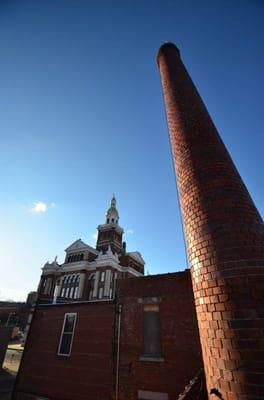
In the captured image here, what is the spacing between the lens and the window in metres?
12.8

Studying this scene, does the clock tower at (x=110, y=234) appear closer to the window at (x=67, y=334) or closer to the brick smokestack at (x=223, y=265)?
the window at (x=67, y=334)

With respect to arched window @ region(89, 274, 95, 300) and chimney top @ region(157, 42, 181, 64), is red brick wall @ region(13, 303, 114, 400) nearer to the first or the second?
chimney top @ region(157, 42, 181, 64)

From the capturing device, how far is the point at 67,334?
1328cm

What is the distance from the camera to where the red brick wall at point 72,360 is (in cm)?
1098

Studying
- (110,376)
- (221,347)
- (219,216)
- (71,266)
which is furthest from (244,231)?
(71,266)

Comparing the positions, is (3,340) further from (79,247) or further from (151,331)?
(151,331)

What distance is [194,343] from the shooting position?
9.13m

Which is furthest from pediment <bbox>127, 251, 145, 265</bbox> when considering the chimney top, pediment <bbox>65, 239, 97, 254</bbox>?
the chimney top

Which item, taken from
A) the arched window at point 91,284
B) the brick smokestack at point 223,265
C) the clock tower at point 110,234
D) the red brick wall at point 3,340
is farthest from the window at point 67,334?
the clock tower at point 110,234

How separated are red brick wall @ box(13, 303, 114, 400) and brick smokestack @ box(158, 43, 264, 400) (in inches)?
417

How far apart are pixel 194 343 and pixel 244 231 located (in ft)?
28.2

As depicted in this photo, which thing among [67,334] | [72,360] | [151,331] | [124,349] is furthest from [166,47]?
[72,360]

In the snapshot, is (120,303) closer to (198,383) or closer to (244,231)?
(198,383)

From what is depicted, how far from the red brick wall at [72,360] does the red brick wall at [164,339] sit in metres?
1.14
